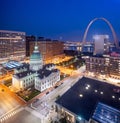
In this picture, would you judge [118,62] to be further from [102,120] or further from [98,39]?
[98,39]

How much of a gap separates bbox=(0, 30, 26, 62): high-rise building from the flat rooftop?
174 ft

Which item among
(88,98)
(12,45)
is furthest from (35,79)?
(12,45)

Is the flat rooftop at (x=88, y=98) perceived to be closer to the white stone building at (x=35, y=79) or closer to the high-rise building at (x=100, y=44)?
the white stone building at (x=35, y=79)

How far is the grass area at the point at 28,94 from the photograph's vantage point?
38.2m

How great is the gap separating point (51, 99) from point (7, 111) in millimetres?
11668

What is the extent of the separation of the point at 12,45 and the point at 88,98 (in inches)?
2469

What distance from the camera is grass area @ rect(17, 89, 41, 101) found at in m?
38.2

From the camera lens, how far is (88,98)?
2936cm

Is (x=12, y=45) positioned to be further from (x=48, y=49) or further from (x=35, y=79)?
(x=35, y=79)

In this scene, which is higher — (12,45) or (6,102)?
(12,45)

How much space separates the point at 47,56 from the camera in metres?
92.7

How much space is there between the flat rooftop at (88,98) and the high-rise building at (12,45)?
53.1m

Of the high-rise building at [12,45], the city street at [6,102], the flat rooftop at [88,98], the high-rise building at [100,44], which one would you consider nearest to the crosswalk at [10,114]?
the city street at [6,102]

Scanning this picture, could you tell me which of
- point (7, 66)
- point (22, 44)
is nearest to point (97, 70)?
point (7, 66)
